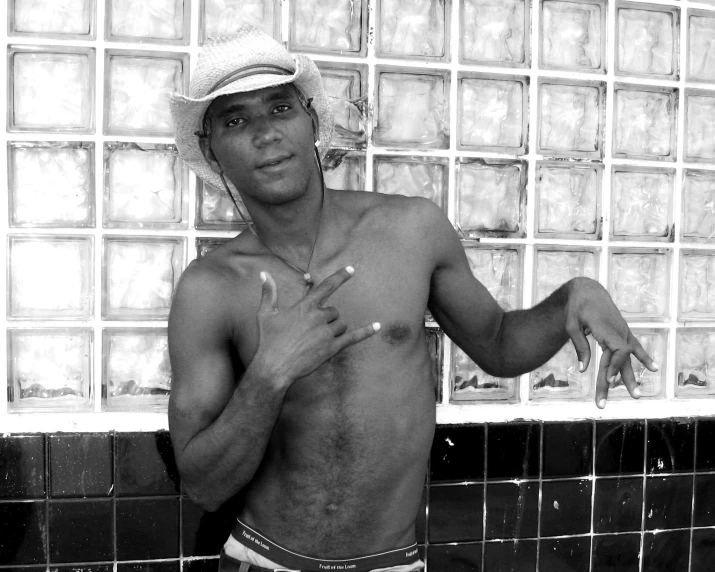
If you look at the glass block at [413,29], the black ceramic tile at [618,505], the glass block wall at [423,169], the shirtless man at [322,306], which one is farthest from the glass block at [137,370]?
the black ceramic tile at [618,505]

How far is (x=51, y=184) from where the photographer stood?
2.33 meters

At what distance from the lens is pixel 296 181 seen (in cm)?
190

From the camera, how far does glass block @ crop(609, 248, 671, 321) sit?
8.77ft

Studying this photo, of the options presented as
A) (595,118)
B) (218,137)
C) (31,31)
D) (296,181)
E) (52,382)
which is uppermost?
(31,31)

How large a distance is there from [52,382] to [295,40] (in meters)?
1.34

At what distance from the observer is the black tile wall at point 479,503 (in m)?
2.32

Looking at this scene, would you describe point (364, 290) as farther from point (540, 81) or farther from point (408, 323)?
point (540, 81)

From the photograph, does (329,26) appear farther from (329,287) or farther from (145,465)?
(145,465)

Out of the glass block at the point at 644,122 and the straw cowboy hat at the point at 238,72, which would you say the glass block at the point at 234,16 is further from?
the glass block at the point at 644,122

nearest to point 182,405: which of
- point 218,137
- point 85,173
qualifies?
point 218,137

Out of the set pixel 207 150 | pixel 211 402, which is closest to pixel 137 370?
pixel 211 402

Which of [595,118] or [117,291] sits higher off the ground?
[595,118]

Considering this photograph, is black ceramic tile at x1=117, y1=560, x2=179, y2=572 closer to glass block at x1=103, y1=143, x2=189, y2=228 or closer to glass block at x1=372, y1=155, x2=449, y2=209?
glass block at x1=103, y1=143, x2=189, y2=228

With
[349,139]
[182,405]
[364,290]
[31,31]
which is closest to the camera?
[182,405]
